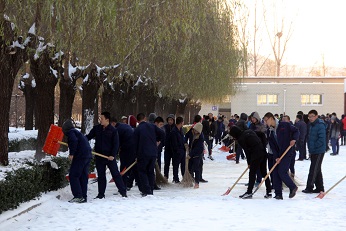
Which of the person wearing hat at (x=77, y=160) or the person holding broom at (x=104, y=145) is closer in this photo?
the person wearing hat at (x=77, y=160)

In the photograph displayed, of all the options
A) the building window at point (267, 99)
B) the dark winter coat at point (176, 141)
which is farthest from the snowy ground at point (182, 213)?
the building window at point (267, 99)

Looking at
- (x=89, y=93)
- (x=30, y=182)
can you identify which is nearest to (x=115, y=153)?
(x=30, y=182)

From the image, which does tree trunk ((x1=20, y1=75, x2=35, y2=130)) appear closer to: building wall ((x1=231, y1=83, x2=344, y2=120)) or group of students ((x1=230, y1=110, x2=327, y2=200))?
group of students ((x1=230, y1=110, x2=327, y2=200))

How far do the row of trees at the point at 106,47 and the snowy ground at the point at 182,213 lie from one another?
2516mm

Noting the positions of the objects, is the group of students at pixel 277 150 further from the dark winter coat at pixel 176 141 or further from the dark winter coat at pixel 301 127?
the dark winter coat at pixel 301 127

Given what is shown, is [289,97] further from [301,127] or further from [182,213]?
[182,213]

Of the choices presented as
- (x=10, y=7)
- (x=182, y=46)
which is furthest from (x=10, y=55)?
(x=182, y=46)

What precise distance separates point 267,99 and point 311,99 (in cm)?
420

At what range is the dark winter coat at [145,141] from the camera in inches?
485

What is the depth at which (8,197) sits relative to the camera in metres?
8.69

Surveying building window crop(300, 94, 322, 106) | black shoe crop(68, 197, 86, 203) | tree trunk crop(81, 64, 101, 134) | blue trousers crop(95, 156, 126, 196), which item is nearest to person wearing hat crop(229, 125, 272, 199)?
blue trousers crop(95, 156, 126, 196)

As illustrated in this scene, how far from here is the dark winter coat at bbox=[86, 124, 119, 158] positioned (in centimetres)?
1177

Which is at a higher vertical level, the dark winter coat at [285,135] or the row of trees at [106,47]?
the row of trees at [106,47]

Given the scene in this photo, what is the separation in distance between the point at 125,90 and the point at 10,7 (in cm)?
1583
